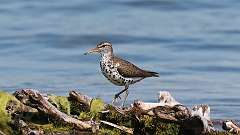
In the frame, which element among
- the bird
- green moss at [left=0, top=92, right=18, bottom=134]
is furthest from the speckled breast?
green moss at [left=0, top=92, right=18, bottom=134]

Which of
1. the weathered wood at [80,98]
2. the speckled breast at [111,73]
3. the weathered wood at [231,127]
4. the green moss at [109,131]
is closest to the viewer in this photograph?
the green moss at [109,131]

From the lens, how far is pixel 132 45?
2214 centimetres

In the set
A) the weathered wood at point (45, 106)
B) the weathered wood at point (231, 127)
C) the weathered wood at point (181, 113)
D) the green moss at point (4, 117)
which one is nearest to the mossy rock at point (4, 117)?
the green moss at point (4, 117)

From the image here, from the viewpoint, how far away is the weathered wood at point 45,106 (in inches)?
403

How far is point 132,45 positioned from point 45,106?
11.9 meters

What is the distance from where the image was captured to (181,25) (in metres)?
24.6

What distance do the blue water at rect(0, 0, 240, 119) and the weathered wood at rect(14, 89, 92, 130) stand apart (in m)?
4.29

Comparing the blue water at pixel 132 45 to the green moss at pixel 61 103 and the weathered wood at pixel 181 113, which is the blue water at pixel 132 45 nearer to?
the weathered wood at pixel 181 113

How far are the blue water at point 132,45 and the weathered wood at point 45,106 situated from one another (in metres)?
4.29

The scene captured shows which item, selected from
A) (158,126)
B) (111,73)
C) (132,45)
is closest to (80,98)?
(158,126)

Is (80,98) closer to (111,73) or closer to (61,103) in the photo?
(61,103)

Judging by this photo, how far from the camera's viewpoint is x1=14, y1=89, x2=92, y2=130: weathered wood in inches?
403

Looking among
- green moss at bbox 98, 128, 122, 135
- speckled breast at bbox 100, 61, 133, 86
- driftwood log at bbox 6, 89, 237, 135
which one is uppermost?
speckled breast at bbox 100, 61, 133, 86

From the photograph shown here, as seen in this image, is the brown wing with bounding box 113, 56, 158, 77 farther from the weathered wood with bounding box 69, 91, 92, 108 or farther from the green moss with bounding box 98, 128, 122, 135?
the green moss with bounding box 98, 128, 122, 135
